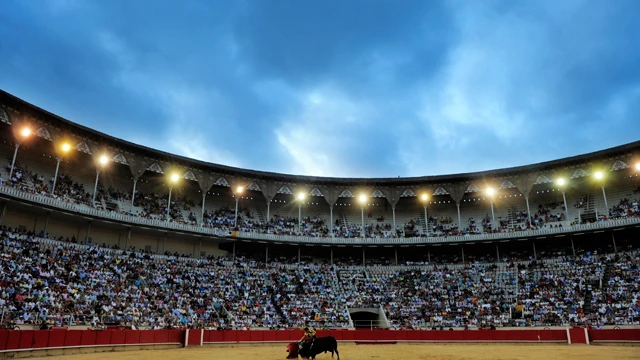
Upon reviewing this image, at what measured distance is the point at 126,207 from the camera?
50.7 metres

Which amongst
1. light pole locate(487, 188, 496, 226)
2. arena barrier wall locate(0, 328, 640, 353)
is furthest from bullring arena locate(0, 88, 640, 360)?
light pole locate(487, 188, 496, 226)

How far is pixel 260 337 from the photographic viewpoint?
35562 mm

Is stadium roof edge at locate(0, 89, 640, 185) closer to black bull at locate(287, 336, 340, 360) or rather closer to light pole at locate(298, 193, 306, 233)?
light pole at locate(298, 193, 306, 233)

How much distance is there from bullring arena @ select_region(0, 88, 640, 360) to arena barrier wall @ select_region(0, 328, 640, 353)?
12 cm

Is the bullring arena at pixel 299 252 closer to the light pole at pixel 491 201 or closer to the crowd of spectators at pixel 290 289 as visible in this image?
the crowd of spectators at pixel 290 289

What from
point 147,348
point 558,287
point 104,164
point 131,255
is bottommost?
point 147,348

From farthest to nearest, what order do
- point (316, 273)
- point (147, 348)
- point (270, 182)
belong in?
point (270, 182) → point (316, 273) → point (147, 348)

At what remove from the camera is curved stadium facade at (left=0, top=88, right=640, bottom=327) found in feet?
145

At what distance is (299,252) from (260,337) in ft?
69.0

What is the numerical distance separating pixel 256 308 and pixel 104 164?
2222 centimetres

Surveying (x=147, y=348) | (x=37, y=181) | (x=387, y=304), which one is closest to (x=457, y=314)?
(x=387, y=304)

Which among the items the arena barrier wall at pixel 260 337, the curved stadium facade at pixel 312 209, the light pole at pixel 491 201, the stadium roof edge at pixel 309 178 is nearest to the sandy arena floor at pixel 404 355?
the arena barrier wall at pixel 260 337

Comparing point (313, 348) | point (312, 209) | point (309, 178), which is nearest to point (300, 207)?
point (312, 209)

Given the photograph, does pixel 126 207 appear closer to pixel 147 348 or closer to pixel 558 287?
pixel 147 348
